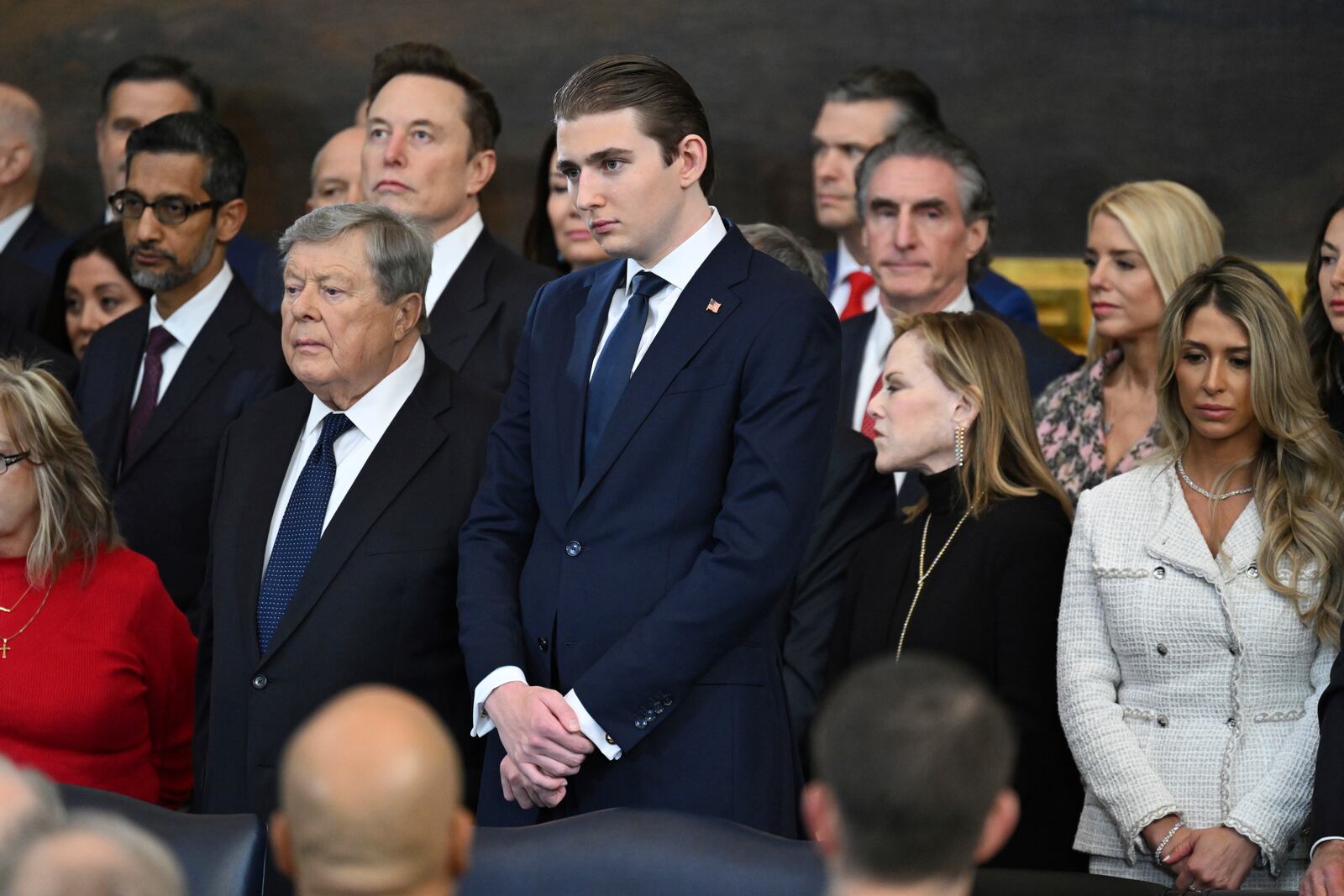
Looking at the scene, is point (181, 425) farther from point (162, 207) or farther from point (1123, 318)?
point (1123, 318)

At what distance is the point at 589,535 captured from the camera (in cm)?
301

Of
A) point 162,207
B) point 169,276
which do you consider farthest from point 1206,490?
point 162,207

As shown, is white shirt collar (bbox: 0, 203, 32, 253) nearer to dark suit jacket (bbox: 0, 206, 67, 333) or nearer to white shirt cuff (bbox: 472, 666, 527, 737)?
dark suit jacket (bbox: 0, 206, 67, 333)

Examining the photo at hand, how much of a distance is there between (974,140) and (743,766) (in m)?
3.54

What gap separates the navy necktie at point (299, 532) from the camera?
3426 mm

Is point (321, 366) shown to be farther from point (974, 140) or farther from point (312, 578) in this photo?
point (974, 140)

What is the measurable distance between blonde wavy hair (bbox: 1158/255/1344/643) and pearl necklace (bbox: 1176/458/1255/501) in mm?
12

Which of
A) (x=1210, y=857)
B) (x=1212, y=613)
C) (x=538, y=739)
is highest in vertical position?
(x=1212, y=613)

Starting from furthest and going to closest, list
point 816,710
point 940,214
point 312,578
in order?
point 940,214, point 816,710, point 312,578

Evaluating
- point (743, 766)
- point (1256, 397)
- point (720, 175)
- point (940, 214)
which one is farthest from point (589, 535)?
point (720, 175)

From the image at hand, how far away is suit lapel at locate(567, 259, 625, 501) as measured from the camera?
10.1 feet

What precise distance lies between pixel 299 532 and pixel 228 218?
1822 millimetres

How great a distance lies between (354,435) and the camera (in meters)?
3.55

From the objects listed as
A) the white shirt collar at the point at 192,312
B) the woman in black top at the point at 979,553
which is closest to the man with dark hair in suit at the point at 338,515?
the woman in black top at the point at 979,553
